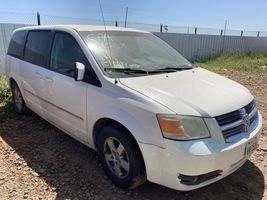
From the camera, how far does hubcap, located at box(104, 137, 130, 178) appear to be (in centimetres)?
302

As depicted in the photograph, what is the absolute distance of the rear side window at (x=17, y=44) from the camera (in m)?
4.96

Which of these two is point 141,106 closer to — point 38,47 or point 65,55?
point 65,55

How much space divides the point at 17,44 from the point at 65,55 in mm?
1903

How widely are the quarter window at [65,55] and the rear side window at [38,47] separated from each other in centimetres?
21

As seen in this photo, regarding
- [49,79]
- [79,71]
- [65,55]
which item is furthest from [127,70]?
[49,79]

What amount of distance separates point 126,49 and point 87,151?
1467 millimetres

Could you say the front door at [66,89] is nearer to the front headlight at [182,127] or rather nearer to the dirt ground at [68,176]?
the dirt ground at [68,176]

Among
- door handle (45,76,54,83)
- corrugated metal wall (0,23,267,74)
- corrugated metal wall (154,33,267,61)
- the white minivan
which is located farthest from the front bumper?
corrugated metal wall (154,33,267,61)

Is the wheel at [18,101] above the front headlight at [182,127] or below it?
below

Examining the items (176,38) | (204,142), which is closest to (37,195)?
(204,142)

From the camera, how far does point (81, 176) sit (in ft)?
11.2

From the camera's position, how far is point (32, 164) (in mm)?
3695

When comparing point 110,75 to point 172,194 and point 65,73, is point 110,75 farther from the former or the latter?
point 172,194

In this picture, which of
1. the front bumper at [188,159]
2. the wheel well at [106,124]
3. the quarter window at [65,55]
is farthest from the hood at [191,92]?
the quarter window at [65,55]
